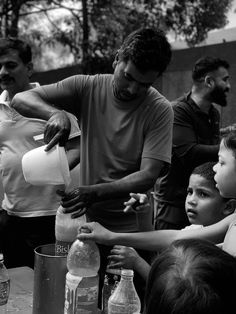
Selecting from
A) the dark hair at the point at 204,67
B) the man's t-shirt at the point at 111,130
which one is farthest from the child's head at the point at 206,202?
→ the dark hair at the point at 204,67

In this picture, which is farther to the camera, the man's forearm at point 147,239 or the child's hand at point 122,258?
the man's forearm at point 147,239

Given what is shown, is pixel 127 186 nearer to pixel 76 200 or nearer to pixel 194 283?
pixel 76 200

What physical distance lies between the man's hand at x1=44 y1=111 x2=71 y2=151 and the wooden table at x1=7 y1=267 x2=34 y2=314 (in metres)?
0.60

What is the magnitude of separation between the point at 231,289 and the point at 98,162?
126cm

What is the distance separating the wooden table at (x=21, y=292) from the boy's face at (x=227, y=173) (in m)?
0.88

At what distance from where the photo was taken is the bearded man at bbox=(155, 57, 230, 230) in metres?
2.98

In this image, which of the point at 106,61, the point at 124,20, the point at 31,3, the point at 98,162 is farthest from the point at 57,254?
the point at 31,3

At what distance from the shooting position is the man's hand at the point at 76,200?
176cm

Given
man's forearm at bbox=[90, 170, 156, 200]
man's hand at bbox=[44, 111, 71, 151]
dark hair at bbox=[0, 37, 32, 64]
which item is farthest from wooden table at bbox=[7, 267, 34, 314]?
dark hair at bbox=[0, 37, 32, 64]

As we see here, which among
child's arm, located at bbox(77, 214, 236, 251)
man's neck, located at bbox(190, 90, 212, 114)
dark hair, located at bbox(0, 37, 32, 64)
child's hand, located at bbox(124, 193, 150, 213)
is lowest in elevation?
child's arm, located at bbox(77, 214, 236, 251)

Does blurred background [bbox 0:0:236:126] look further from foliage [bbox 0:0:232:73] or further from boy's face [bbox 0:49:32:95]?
boy's face [bbox 0:49:32:95]

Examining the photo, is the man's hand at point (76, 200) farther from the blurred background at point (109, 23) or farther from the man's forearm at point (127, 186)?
the blurred background at point (109, 23)

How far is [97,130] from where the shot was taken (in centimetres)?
217

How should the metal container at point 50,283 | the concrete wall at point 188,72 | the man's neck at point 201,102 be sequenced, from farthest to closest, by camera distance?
1. the concrete wall at point 188,72
2. the man's neck at point 201,102
3. the metal container at point 50,283
